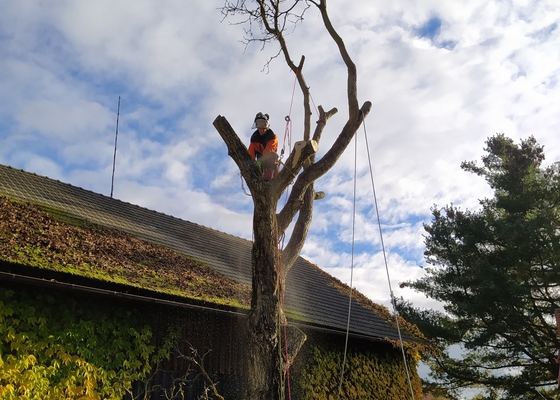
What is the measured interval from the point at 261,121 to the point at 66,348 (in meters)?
3.56

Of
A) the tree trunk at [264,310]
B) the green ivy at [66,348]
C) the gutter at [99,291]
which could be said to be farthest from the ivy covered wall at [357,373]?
the tree trunk at [264,310]

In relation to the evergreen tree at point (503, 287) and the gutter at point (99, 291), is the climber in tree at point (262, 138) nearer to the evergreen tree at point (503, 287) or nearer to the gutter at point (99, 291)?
the gutter at point (99, 291)

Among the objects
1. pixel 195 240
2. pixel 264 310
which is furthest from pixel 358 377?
pixel 264 310

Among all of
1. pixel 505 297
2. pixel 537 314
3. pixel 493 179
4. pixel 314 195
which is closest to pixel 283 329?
pixel 314 195

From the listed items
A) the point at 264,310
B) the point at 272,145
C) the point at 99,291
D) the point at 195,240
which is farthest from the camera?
the point at 195,240

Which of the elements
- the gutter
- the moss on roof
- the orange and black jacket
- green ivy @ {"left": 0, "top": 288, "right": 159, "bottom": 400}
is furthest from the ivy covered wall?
the orange and black jacket

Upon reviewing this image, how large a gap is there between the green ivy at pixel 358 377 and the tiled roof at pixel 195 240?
0.47 metres

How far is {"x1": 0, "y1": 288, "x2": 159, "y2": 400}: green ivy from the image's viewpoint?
5.33 meters

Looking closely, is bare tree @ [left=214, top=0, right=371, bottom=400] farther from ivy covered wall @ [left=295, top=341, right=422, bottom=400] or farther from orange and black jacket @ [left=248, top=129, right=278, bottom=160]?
ivy covered wall @ [left=295, top=341, right=422, bottom=400]

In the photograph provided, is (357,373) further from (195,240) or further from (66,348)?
(66,348)

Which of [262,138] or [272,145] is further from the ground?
[262,138]

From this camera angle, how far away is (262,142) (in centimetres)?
670

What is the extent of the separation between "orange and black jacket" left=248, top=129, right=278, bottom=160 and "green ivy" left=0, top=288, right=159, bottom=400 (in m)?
2.60

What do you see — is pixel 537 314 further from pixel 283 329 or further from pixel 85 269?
pixel 85 269
